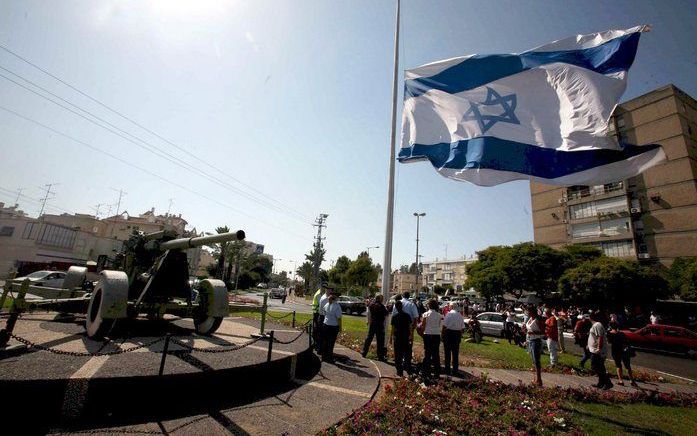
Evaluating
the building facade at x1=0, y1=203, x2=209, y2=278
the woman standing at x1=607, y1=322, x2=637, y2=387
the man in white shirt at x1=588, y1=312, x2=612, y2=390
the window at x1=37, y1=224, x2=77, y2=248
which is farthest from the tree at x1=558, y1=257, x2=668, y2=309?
the window at x1=37, y1=224, x2=77, y2=248

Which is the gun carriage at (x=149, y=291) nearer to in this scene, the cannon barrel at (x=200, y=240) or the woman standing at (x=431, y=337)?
the cannon barrel at (x=200, y=240)

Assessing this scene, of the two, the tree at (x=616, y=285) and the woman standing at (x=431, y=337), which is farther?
the tree at (x=616, y=285)

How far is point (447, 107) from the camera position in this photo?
797cm

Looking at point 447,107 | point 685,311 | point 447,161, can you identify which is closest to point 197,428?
point 447,161

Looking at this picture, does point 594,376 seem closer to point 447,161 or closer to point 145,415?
point 447,161

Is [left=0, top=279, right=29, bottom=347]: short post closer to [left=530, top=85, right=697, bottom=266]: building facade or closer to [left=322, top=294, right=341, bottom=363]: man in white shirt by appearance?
[left=322, top=294, right=341, bottom=363]: man in white shirt

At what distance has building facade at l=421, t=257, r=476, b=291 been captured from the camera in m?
102

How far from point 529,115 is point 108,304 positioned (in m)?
9.77

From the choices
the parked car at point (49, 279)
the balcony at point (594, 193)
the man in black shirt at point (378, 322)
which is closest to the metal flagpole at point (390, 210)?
the man in black shirt at point (378, 322)

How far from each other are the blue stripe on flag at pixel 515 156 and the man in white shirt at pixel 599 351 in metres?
4.69

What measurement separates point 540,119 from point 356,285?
48.9 metres

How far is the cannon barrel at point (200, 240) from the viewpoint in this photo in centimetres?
648

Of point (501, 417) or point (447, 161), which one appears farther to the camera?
point (447, 161)

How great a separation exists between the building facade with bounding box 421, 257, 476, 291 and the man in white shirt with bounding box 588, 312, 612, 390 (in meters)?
92.6
